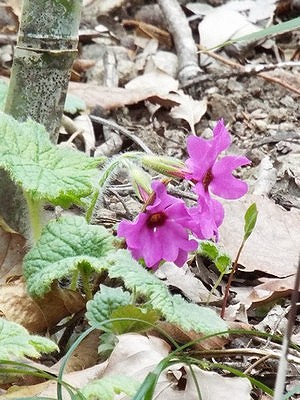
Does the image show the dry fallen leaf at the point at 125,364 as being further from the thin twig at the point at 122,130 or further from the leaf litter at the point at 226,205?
the thin twig at the point at 122,130

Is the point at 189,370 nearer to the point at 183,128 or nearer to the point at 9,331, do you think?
the point at 9,331

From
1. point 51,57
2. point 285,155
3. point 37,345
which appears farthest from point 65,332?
point 285,155

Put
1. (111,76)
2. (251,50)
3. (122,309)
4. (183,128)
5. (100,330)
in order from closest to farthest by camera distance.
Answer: (122,309) → (100,330) → (183,128) → (111,76) → (251,50)

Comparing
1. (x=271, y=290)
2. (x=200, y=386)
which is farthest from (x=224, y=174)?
(x=271, y=290)

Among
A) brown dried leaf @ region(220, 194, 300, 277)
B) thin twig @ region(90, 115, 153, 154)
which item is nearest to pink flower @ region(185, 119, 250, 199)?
brown dried leaf @ region(220, 194, 300, 277)

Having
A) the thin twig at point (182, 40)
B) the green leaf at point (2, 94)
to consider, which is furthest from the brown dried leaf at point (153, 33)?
the green leaf at point (2, 94)

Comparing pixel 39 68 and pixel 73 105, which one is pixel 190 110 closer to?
pixel 73 105
